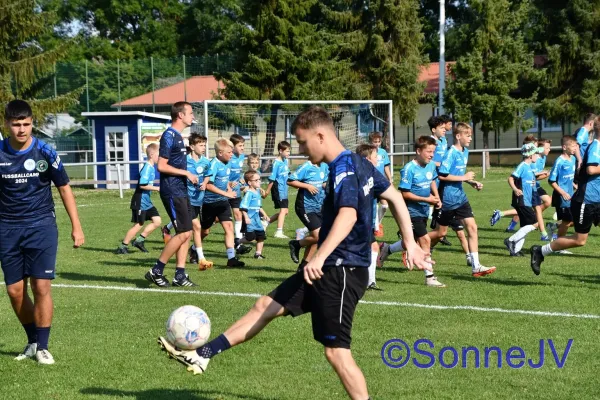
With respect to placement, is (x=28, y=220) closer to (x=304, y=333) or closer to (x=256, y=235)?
(x=304, y=333)

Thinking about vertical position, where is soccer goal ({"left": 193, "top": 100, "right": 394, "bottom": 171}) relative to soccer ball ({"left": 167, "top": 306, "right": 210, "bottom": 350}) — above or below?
above

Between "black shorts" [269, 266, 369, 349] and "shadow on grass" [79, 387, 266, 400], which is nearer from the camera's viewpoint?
"black shorts" [269, 266, 369, 349]

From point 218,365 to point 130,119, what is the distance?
90.5 ft

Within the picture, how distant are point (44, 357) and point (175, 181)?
3854 mm

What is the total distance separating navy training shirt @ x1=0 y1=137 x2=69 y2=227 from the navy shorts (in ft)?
0.25

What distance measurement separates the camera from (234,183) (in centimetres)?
1340

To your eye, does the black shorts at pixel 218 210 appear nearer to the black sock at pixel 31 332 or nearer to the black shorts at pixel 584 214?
the black shorts at pixel 584 214

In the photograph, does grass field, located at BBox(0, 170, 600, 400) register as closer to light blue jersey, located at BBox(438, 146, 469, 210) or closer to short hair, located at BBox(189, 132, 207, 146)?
light blue jersey, located at BBox(438, 146, 469, 210)

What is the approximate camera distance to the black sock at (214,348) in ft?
17.9

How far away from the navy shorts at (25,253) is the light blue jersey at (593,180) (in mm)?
6331

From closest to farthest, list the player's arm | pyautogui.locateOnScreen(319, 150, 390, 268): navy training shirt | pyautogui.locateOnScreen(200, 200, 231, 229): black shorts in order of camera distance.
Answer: pyautogui.locateOnScreen(319, 150, 390, 268): navy training shirt < the player's arm < pyautogui.locateOnScreen(200, 200, 231, 229): black shorts

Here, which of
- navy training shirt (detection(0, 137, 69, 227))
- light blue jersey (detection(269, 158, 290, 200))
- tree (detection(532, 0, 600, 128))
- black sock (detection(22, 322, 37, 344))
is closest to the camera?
navy training shirt (detection(0, 137, 69, 227))

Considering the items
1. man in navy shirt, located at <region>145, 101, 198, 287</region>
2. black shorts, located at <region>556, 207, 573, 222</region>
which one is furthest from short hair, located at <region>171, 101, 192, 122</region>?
black shorts, located at <region>556, 207, 573, 222</region>

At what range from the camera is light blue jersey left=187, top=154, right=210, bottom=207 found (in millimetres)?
13031
